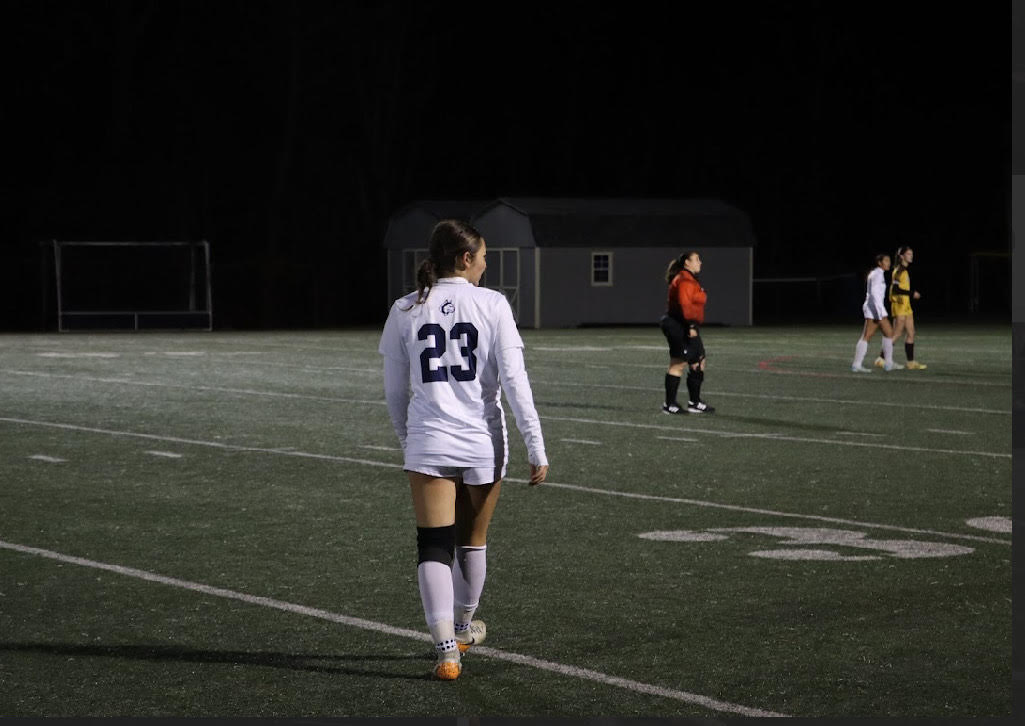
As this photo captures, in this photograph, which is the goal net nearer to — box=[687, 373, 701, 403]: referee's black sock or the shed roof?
the shed roof

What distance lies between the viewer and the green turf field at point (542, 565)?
20.9ft

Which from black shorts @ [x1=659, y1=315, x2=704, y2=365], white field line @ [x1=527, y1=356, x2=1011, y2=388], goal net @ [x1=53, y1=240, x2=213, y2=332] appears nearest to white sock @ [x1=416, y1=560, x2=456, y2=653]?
black shorts @ [x1=659, y1=315, x2=704, y2=365]

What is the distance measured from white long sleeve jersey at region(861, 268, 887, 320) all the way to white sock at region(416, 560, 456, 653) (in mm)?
18675

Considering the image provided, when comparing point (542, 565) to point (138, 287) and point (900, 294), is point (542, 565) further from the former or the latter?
point (138, 287)

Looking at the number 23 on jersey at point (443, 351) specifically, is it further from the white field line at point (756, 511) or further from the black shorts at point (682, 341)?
the black shorts at point (682, 341)

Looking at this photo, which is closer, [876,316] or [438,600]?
[438,600]

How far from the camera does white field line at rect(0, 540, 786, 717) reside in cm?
614

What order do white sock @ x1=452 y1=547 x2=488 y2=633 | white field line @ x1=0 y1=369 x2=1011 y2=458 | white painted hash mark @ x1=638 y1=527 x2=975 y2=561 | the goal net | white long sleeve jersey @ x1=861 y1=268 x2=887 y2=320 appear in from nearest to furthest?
white sock @ x1=452 y1=547 x2=488 y2=633
white painted hash mark @ x1=638 y1=527 x2=975 y2=561
white field line @ x1=0 y1=369 x2=1011 y2=458
white long sleeve jersey @ x1=861 y1=268 x2=887 y2=320
the goal net

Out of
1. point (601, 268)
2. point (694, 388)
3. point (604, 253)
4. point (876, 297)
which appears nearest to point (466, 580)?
point (694, 388)

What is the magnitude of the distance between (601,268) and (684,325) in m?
28.9

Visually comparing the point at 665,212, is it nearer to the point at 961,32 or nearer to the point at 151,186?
the point at 151,186

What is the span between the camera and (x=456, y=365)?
21.3 ft

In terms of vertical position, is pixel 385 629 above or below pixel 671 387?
below

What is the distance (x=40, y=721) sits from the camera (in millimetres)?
5824
